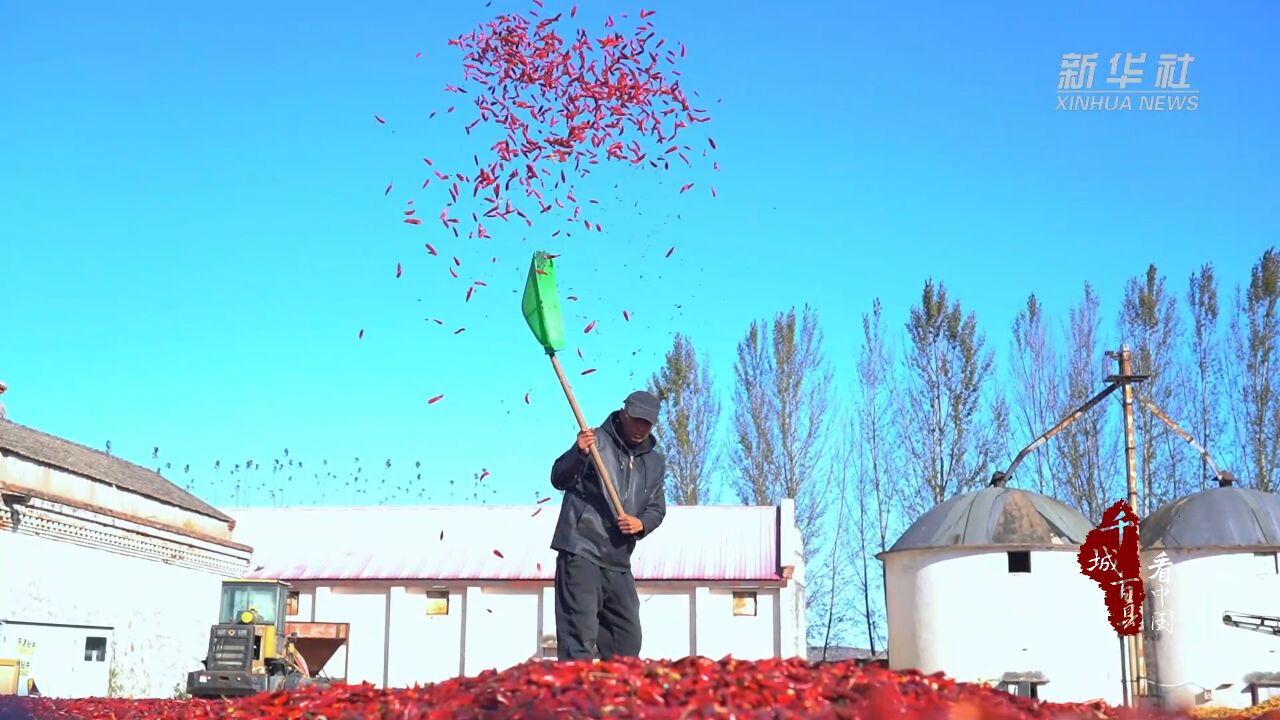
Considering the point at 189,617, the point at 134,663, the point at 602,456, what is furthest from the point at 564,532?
the point at 189,617

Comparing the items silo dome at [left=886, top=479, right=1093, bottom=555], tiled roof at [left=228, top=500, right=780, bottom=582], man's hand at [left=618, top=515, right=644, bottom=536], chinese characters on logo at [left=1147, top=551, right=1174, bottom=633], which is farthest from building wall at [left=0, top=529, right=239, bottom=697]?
chinese characters on logo at [left=1147, top=551, right=1174, bottom=633]

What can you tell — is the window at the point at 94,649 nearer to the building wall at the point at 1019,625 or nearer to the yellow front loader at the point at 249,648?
the yellow front loader at the point at 249,648

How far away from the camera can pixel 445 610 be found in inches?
1614

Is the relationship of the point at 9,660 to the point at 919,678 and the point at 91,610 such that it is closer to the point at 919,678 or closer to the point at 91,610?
the point at 91,610

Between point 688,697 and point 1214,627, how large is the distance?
3037cm

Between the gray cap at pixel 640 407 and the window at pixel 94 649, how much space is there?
17967mm

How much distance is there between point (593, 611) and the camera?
674 centimetres

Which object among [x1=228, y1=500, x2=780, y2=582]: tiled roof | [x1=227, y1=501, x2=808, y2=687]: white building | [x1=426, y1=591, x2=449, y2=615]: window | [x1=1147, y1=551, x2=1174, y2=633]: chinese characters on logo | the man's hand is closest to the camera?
the man's hand

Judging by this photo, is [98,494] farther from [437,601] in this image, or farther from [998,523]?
[998,523]

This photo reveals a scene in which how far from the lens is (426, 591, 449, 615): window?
41031mm

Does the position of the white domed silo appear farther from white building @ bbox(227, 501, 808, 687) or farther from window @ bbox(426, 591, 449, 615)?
window @ bbox(426, 591, 449, 615)

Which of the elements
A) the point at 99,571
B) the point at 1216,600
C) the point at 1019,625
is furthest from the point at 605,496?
the point at 1216,600

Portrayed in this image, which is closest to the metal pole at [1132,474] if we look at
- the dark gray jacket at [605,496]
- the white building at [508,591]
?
the white building at [508,591]

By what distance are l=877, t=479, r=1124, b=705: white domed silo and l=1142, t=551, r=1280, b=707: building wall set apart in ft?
4.90
